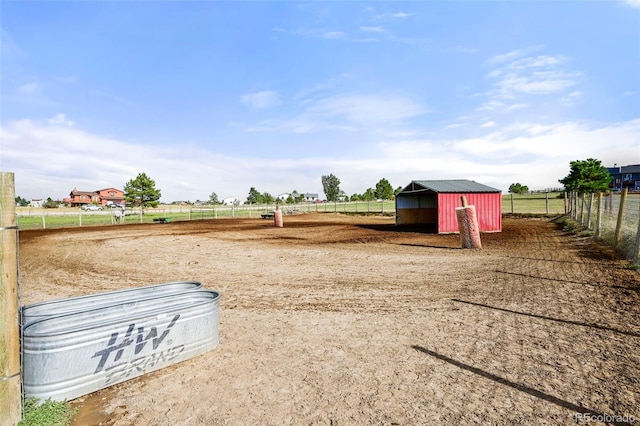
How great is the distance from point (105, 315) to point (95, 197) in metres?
144

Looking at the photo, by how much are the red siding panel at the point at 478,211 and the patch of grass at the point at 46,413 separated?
62.7 ft

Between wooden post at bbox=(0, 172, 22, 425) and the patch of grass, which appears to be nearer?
wooden post at bbox=(0, 172, 22, 425)

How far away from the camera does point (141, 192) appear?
59844 mm

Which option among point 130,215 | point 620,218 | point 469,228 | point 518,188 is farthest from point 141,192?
point 518,188

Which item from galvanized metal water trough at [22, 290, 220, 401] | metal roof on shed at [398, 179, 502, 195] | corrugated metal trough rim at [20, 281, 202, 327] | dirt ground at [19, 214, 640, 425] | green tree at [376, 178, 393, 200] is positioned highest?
green tree at [376, 178, 393, 200]

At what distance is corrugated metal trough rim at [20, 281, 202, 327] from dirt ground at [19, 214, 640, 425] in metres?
1.08

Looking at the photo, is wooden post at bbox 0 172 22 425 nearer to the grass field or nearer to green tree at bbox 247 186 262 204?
the grass field

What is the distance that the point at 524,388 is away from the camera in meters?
3.59

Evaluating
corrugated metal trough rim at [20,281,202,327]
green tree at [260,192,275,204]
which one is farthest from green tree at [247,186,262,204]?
corrugated metal trough rim at [20,281,202,327]

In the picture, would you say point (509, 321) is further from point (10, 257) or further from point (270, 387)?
point (10, 257)

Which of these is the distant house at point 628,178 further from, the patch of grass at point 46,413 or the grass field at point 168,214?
the patch of grass at point 46,413

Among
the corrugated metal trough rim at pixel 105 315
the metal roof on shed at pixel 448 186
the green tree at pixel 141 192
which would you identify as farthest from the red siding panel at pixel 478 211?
the green tree at pixel 141 192

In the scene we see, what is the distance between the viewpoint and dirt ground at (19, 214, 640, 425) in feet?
11.0

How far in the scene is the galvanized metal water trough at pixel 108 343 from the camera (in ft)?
11.5
